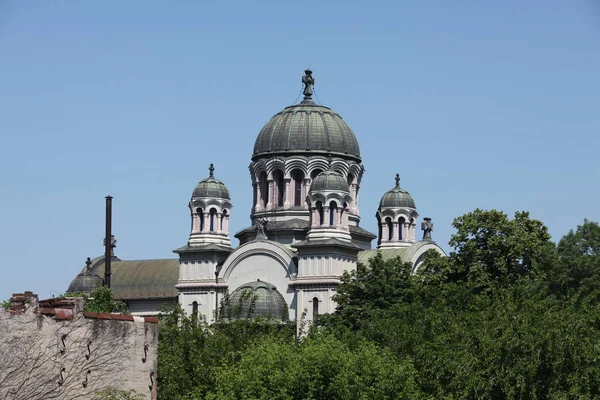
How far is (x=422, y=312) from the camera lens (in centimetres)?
5316

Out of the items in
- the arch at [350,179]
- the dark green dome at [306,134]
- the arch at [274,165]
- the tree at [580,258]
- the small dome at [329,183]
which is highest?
the dark green dome at [306,134]

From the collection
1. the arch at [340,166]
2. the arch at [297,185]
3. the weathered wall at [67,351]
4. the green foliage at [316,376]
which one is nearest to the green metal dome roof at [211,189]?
the arch at [297,185]

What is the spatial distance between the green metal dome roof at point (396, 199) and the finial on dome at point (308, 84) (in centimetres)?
685

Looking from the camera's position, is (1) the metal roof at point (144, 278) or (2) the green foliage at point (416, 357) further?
(1) the metal roof at point (144, 278)

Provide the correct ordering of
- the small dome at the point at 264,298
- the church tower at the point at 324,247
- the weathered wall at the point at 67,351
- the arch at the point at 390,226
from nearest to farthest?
the weathered wall at the point at 67,351 → the small dome at the point at 264,298 → the church tower at the point at 324,247 → the arch at the point at 390,226

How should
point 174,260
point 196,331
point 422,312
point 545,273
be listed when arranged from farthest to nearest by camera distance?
point 174,260
point 545,273
point 422,312
point 196,331

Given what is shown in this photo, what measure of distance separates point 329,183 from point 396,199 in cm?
826

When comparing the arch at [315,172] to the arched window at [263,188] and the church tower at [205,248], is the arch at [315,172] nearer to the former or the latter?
the arched window at [263,188]

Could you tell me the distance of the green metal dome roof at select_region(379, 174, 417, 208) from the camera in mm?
87250

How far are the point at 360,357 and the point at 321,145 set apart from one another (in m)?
46.9

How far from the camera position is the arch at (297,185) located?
278 feet

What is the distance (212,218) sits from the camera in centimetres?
8488

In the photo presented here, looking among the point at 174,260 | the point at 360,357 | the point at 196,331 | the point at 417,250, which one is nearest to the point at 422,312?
the point at 196,331

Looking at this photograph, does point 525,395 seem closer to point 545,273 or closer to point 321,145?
point 545,273
